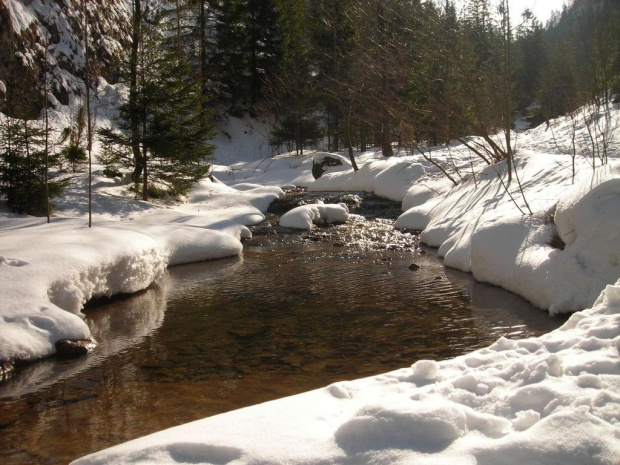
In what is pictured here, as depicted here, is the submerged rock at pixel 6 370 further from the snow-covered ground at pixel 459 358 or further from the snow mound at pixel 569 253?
the snow mound at pixel 569 253

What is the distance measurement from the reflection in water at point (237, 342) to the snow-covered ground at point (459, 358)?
0.55 metres

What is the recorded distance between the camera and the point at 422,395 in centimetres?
350

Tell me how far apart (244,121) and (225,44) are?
19.3 ft

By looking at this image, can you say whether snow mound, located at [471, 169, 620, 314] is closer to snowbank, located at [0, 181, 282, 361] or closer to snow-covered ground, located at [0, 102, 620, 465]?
snow-covered ground, located at [0, 102, 620, 465]

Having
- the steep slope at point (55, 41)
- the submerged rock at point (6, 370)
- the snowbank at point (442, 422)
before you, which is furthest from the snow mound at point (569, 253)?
the steep slope at point (55, 41)

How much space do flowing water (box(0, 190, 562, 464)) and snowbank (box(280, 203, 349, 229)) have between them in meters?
4.28

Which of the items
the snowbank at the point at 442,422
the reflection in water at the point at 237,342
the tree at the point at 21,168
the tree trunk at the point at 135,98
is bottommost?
the reflection in water at the point at 237,342

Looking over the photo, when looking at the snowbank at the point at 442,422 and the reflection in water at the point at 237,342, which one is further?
the reflection in water at the point at 237,342

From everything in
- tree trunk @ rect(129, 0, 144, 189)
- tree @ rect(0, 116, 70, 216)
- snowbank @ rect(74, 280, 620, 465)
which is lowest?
snowbank @ rect(74, 280, 620, 465)

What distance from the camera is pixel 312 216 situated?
1625 cm

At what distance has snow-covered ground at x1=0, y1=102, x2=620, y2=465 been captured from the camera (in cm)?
292

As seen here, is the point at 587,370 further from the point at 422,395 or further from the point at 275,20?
the point at 275,20

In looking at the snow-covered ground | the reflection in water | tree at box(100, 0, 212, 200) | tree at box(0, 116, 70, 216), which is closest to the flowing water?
the reflection in water

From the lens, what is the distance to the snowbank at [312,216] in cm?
1581
